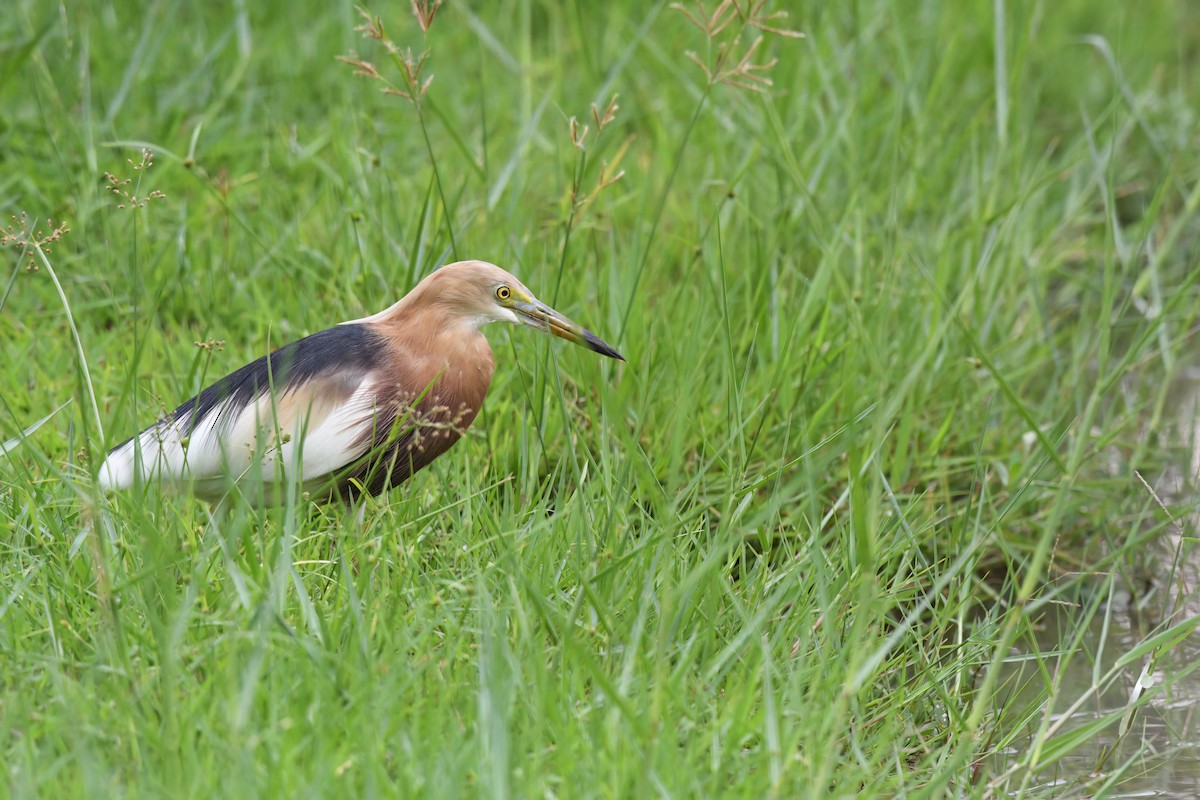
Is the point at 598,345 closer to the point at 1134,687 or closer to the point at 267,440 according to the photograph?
the point at 267,440

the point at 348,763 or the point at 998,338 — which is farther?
the point at 998,338

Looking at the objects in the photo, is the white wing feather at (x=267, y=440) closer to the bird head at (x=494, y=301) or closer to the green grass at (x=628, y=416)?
the green grass at (x=628, y=416)

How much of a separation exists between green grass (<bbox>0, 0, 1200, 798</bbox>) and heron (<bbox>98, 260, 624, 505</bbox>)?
10 cm

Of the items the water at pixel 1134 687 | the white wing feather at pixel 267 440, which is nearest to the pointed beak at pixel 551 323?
the white wing feather at pixel 267 440

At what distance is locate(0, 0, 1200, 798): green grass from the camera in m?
2.39

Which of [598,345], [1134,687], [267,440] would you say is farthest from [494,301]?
[1134,687]

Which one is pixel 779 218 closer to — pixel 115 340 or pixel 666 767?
pixel 115 340

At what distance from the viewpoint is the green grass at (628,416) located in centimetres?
239

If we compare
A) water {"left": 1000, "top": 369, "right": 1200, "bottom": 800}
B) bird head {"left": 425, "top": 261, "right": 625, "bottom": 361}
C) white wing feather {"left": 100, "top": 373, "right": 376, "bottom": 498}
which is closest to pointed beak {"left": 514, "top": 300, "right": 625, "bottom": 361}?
bird head {"left": 425, "top": 261, "right": 625, "bottom": 361}

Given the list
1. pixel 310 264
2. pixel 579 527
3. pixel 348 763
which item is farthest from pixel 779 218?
pixel 348 763

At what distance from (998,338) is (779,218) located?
805mm

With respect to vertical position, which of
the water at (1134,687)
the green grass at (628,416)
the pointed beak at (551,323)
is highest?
the pointed beak at (551,323)

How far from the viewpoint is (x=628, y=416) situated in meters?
3.78

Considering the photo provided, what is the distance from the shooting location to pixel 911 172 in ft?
16.1
